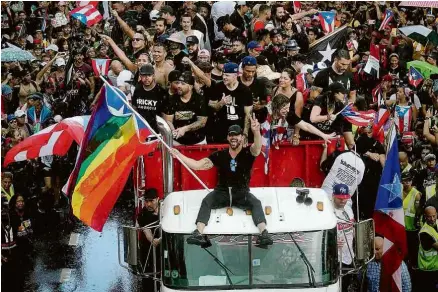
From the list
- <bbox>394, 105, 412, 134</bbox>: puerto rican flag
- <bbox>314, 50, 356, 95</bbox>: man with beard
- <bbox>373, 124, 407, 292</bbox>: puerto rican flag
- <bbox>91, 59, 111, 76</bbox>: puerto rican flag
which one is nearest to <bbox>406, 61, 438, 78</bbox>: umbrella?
<bbox>394, 105, 412, 134</bbox>: puerto rican flag

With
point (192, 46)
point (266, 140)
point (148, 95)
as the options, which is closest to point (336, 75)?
point (192, 46)

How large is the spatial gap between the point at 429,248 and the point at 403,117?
14.6 feet

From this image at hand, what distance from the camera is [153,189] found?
527 inches

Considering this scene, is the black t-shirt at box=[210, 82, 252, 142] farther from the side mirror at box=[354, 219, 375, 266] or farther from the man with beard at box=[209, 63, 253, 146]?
the side mirror at box=[354, 219, 375, 266]

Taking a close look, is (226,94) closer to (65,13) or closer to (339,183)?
(339,183)

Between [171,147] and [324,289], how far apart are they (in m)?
2.63

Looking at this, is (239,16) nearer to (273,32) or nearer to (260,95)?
(273,32)

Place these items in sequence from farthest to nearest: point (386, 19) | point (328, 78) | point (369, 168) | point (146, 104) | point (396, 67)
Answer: point (386, 19)
point (396, 67)
point (328, 78)
point (369, 168)
point (146, 104)

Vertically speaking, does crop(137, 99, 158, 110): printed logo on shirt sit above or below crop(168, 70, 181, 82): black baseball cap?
below

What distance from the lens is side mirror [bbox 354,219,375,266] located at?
38.7 feet

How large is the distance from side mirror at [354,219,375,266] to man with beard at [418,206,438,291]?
4509 millimetres

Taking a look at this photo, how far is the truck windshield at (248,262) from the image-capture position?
11.3 m

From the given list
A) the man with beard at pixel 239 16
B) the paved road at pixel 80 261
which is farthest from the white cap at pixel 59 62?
the paved road at pixel 80 261

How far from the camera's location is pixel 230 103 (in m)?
14.1
